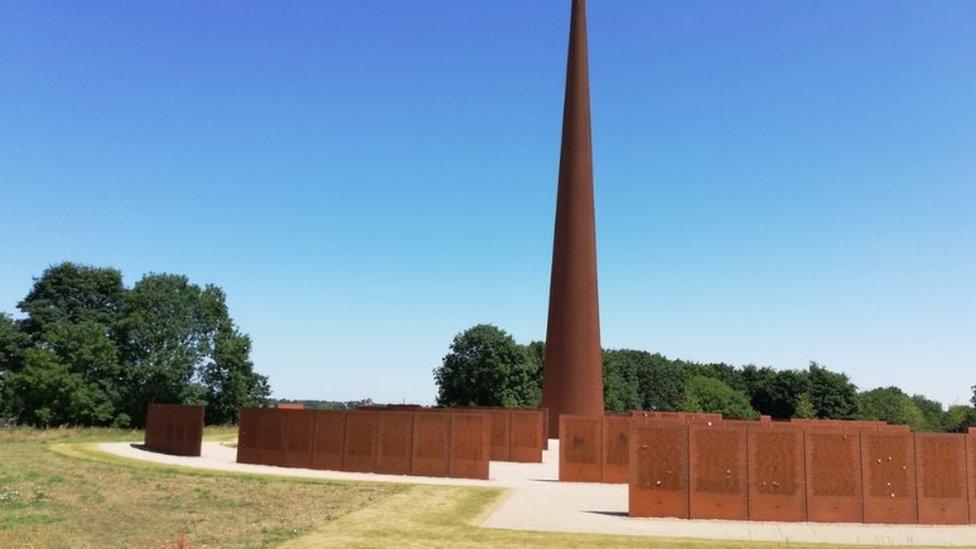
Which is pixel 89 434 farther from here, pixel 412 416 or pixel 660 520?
pixel 660 520

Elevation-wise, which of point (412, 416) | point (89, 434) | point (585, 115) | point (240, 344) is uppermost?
point (585, 115)

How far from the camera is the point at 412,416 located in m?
25.5

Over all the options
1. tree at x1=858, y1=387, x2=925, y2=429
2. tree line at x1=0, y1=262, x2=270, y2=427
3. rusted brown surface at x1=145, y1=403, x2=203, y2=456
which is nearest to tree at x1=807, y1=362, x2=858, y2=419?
tree at x1=858, y1=387, x2=925, y2=429

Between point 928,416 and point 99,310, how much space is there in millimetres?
150194

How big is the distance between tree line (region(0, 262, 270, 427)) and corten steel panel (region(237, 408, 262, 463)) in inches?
1313

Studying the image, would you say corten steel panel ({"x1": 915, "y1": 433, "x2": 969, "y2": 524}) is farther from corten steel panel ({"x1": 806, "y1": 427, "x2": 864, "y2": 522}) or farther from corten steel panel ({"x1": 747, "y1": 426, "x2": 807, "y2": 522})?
corten steel panel ({"x1": 747, "y1": 426, "x2": 807, "y2": 522})

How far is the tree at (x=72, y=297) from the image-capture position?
216 ft

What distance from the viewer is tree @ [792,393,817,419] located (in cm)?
8800

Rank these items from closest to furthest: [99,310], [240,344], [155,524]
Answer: [155,524], [240,344], [99,310]

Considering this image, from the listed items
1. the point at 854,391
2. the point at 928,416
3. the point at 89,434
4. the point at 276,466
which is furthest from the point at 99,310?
the point at 928,416

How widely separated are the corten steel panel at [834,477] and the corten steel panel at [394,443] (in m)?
13.2

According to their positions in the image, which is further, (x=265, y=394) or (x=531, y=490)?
(x=265, y=394)

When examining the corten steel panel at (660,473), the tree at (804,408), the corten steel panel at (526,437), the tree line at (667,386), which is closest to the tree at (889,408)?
the tree line at (667,386)

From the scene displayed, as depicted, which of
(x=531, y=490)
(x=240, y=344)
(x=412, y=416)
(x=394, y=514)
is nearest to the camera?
(x=394, y=514)
